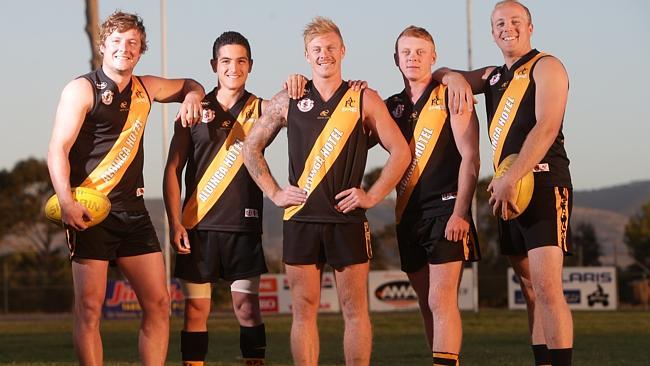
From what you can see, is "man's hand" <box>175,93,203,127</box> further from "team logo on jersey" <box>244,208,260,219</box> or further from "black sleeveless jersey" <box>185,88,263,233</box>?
"team logo on jersey" <box>244,208,260,219</box>

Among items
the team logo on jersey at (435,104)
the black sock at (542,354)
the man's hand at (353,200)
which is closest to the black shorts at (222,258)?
the man's hand at (353,200)

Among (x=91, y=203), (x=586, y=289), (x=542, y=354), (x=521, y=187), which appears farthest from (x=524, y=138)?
(x=586, y=289)

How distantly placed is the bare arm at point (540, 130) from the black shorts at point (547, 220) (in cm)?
19

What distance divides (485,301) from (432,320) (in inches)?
1359

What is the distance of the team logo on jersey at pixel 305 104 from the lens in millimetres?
8617

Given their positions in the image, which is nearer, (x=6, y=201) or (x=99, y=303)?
(x=99, y=303)

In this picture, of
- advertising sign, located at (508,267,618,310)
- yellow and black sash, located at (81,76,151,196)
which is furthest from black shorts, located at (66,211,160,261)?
advertising sign, located at (508,267,618,310)

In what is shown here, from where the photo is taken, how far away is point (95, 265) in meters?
8.50

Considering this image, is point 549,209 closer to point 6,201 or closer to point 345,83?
point 345,83

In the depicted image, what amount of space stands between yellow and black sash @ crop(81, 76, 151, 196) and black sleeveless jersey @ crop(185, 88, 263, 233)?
72 centimetres

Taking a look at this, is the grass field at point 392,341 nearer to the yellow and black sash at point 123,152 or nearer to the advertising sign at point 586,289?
the advertising sign at point 586,289

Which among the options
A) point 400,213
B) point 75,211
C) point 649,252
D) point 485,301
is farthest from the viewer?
point 649,252

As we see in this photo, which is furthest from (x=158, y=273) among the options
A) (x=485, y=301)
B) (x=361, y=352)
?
(x=485, y=301)

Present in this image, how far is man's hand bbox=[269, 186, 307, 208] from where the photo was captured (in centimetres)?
852
